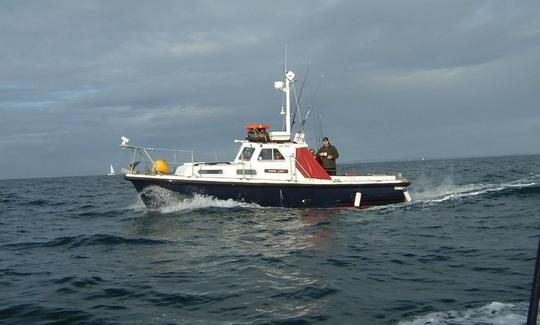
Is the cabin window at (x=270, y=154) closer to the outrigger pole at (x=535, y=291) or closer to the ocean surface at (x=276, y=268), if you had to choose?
the ocean surface at (x=276, y=268)

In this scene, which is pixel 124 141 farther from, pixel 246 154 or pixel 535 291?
pixel 535 291

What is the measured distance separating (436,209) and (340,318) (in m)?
11.1

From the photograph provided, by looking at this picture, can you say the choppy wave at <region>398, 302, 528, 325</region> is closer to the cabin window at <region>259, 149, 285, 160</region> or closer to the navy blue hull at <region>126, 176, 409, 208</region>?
the navy blue hull at <region>126, 176, 409, 208</region>

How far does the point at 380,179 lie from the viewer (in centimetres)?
1733

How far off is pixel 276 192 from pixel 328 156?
2706mm

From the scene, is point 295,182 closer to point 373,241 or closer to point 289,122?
point 289,122

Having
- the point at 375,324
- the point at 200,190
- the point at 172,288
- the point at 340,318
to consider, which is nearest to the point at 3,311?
the point at 172,288

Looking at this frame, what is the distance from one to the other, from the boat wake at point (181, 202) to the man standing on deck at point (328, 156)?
10.2ft

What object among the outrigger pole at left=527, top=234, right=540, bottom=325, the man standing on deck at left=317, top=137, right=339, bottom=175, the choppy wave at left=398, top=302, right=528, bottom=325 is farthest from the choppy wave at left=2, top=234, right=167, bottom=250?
the outrigger pole at left=527, top=234, right=540, bottom=325

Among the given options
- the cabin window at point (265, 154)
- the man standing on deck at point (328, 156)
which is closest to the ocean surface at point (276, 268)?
the cabin window at point (265, 154)

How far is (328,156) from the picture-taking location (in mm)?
17844

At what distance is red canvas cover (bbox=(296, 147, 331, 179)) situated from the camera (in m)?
16.7

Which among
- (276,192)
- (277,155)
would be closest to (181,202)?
(276,192)

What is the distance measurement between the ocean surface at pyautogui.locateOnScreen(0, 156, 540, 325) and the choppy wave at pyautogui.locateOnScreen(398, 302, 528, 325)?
0.8 inches
